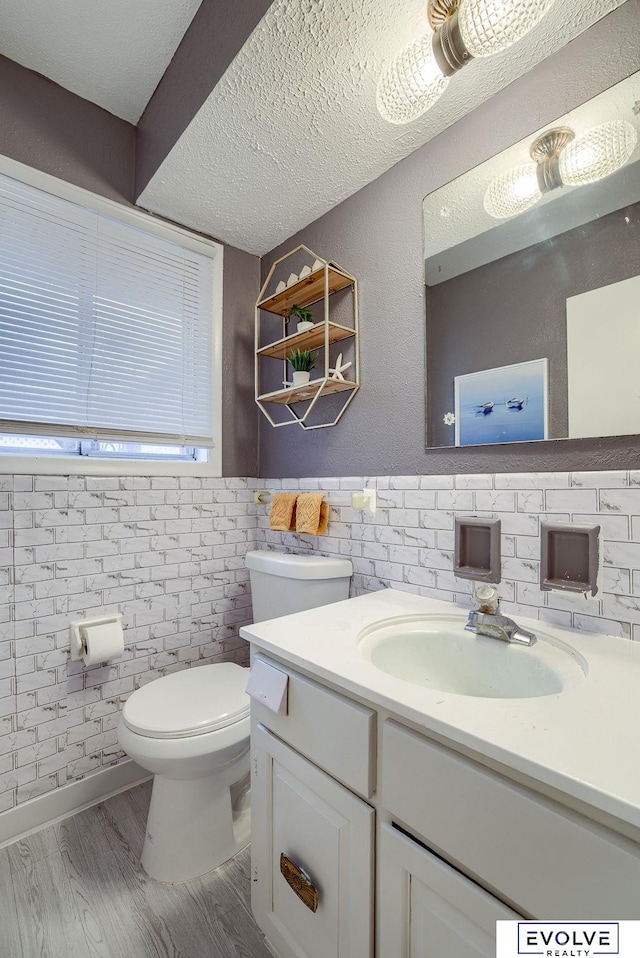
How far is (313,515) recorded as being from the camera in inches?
65.1

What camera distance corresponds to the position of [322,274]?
5.32 feet

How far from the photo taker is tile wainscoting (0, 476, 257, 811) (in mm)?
1401

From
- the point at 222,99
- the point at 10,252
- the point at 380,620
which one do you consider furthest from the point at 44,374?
the point at 380,620

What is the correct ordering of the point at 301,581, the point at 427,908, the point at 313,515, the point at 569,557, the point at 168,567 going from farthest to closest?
1. the point at 168,567
2. the point at 313,515
3. the point at 301,581
4. the point at 569,557
5. the point at 427,908

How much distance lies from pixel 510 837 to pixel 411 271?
1.47 metres

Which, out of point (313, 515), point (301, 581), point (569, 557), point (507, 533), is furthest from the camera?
point (313, 515)

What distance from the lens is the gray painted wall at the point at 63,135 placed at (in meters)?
1.45

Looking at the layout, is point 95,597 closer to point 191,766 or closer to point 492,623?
point 191,766

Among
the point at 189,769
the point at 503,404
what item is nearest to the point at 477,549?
the point at 503,404

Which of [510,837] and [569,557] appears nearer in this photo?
[510,837]

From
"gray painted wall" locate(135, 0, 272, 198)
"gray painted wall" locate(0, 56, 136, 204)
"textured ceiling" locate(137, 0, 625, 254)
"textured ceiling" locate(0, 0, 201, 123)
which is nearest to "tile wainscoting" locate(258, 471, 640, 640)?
"textured ceiling" locate(137, 0, 625, 254)

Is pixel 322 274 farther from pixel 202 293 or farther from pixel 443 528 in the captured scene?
pixel 443 528

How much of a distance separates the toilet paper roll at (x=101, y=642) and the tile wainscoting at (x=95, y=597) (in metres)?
0.07

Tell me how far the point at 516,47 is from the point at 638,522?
49.9 inches
